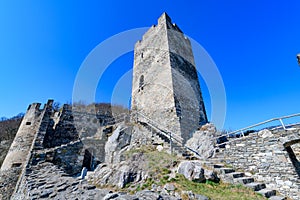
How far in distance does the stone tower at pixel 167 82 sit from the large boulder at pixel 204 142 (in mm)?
688

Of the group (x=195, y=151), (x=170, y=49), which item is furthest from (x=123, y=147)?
(x=170, y=49)

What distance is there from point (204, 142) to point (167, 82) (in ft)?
17.8

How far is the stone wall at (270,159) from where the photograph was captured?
5.25m

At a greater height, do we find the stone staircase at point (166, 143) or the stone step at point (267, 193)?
the stone staircase at point (166, 143)

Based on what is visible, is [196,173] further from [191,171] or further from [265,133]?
[265,133]

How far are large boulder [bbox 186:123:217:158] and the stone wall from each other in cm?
119

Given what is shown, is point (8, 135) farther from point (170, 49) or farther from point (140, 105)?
point (170, 49)

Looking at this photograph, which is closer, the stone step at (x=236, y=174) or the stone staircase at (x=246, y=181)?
the stone staircase at (x=246, y=181)

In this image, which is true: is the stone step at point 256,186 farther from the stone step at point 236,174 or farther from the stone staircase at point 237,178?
the stone step at point 236,174

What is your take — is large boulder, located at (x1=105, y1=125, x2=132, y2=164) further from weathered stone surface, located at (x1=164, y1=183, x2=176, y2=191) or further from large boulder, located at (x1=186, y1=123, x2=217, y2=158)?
weathered stone surface, located at (x1=164, y1=183, x2=176, y2=191)

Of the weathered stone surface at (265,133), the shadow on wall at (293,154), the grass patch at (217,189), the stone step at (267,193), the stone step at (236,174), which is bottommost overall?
the stone step at (267,193)

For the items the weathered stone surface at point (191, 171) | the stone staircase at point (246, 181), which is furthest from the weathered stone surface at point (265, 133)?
the weathered stone surface at point (191, 171)

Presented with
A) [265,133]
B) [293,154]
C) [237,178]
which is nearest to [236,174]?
[237,178]

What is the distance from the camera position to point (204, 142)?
8.79 metres
